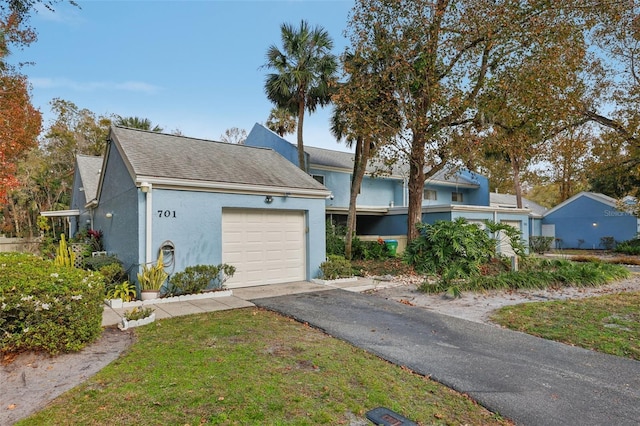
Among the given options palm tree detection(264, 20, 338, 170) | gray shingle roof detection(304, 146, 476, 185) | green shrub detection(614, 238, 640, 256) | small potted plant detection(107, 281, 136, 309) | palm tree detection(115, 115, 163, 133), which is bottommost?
green shrub detection(614, 238, 640, 256)

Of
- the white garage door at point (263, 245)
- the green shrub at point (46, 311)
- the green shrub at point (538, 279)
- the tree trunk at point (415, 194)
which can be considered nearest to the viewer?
the green shrub at point (46, 311)

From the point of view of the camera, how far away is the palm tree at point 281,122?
2275 cm

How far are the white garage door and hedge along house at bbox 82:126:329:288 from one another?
0.03 metres

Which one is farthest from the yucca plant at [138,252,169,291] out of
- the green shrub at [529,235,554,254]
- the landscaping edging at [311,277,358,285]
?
the green shrub at [529,235,554,254]

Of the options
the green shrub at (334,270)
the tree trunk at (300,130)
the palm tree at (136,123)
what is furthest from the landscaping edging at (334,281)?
the palm tree at (136,123)

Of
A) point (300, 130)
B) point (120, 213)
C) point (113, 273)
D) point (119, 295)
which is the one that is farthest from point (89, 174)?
point (119, 295)

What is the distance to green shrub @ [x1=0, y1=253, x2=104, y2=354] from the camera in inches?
175

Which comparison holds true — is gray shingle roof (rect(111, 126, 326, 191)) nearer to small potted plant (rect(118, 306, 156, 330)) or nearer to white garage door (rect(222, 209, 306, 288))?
white garage door (rect(222, 209, 306, 288))

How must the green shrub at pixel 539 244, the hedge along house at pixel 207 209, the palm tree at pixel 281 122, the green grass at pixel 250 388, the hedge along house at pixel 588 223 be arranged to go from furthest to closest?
the hedge along house at pixel 588 223, the green shrub at pixel 539 244, the palm tree at pixel 281 122, the hedge along house at pixel 207 209, the green grass at pixel 250 388

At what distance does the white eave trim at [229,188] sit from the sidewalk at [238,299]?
2553 millimetres

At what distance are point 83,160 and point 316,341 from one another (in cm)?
1889

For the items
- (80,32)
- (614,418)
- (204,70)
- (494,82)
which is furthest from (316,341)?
(204,70)

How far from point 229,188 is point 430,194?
708 inches

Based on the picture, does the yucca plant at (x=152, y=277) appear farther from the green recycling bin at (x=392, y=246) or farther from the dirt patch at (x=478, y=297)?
the green recycling bin at (x=392, y=246)
